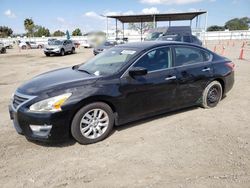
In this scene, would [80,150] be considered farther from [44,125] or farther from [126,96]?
[126,96]

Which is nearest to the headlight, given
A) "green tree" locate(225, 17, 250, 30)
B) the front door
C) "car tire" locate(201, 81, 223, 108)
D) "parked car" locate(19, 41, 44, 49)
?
the front door

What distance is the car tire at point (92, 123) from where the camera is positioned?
3.78 metres

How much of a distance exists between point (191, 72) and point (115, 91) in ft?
5.93

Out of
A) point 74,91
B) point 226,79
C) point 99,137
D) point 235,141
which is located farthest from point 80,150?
point 226,79

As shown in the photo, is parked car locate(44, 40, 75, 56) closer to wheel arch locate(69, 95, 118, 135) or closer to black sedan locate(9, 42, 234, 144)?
black sedan locate(9, 42, 234, 144)

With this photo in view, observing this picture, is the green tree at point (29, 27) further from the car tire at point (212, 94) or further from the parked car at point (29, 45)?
the car tire at point (212, 94)

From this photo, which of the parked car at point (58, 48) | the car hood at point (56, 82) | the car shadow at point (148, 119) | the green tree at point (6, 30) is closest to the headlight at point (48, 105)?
the car hood at point (56, 82)

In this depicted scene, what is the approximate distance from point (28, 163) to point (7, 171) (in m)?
0.28

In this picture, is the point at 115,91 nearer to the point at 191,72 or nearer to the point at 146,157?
the point at 146,157

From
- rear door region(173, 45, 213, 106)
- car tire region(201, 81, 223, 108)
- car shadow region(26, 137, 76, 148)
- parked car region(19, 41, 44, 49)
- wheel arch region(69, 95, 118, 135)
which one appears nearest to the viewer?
wheel arch region(69, 95, 118, 135)

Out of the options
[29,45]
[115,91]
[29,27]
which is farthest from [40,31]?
[115,91]

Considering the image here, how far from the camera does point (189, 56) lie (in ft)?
16.7

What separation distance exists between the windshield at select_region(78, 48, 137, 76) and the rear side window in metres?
0.93

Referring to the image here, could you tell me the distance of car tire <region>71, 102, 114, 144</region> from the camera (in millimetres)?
3781
